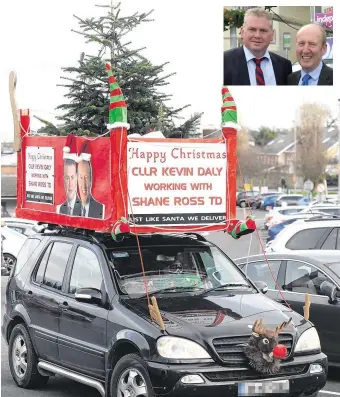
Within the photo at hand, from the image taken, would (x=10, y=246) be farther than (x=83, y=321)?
Yes

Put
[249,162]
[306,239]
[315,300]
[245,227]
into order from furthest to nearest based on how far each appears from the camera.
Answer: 1. [249,162]
2. [306,239]
3. [315,300]
4. [245,227]

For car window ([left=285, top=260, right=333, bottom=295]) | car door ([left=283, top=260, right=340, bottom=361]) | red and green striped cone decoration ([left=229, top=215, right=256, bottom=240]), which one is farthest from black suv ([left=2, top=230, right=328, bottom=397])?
car window ([left=285, top=260, right=333, bottom=295])

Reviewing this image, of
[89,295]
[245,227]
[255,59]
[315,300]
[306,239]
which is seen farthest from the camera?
[306,239]

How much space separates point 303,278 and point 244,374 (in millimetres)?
3110

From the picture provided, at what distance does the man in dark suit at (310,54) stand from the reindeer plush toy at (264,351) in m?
6.38

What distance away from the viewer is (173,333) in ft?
24.9

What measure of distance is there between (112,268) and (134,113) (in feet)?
34.4

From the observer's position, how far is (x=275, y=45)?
14188mm

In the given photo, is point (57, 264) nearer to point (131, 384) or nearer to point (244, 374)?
point (131, 384)

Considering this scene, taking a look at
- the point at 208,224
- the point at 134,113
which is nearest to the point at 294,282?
the point at 208,224

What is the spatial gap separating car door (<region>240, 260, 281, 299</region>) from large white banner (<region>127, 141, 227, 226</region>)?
1.91m

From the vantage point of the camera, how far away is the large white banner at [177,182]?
8562 mm

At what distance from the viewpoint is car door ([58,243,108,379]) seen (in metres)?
8.34

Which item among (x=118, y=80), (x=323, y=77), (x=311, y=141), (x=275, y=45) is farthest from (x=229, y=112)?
(x=311, y=141)
